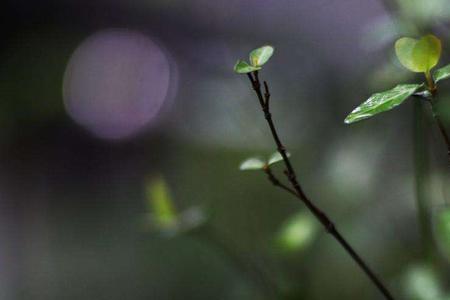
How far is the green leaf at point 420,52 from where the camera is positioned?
38 centimetres

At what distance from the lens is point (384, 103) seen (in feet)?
1.18

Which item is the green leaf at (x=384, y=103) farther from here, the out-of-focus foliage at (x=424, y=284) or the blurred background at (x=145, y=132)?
the blurred background at (x=145, y=132)

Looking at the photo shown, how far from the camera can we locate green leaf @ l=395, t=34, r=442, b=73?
0.38 m

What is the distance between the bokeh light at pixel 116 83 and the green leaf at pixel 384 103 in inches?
44.7

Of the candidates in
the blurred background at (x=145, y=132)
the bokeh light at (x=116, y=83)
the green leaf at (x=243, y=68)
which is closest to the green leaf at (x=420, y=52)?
the green leaf at (x=243, y=68)

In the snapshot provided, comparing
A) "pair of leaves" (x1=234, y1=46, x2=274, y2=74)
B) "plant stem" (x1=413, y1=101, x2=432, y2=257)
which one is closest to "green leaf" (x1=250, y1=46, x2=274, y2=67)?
"pair of leaves" (x1=234, y1=46, x2=274, y2=74)

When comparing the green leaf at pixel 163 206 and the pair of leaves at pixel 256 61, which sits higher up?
the pair of leaves at pixel 256 61

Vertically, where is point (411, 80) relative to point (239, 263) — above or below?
above

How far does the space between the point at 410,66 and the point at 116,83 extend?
1.17m

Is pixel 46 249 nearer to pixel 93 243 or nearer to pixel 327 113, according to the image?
pixel 93 243

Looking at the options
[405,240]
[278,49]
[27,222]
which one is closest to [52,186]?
[27,222]

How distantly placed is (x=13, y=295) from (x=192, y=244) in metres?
0.45

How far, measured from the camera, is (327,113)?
4.09ft

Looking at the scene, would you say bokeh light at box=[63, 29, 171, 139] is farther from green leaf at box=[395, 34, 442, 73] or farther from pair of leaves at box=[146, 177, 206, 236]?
green leaf at box=[395, 34, 442, 73]
